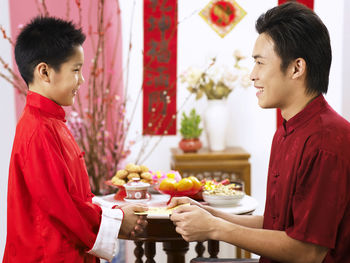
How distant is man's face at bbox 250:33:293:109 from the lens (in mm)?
1513

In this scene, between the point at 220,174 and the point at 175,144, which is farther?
the point at 175,144

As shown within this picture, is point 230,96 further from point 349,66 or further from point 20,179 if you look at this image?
point 20,179

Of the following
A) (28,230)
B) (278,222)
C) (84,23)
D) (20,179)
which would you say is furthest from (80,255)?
(84,23)

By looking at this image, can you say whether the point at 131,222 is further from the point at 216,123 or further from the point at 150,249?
the point at 216,123

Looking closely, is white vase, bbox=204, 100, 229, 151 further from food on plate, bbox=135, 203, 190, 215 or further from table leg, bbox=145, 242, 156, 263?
food on plate, bbox=135, 203, 190, 215

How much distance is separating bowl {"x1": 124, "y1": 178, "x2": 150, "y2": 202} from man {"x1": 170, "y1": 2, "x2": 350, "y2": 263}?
599mm

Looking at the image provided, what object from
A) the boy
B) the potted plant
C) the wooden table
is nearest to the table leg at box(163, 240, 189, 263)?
the wooden table

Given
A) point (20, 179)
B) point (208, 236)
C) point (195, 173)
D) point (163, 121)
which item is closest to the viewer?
point (20, 179)

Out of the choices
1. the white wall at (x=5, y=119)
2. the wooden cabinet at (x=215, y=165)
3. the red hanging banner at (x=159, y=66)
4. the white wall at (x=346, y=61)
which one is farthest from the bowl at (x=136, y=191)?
the white wall at (x=346, y=61)

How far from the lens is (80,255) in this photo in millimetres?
1518

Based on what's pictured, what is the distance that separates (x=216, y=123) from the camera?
12.0 feet

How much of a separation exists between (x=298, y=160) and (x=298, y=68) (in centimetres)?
31

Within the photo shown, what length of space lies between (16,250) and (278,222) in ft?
2.82

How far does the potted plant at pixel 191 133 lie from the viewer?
143 inches
